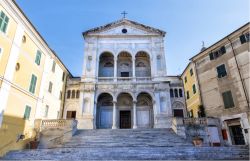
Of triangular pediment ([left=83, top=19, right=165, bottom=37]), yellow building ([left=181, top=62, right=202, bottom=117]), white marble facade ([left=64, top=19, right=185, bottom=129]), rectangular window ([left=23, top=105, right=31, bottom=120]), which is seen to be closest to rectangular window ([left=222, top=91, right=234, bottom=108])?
yellow building ([left=181, top=62, right=202, bottom=117])

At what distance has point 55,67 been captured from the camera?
73.1ft

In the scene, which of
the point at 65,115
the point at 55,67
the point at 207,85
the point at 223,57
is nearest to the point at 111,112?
the point at 65,115

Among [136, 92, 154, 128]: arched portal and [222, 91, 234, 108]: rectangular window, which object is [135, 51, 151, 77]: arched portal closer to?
[136, 92, 154, 128]: arched portal

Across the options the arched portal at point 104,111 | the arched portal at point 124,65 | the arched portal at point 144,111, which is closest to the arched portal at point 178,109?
the arched portal at point 144,111

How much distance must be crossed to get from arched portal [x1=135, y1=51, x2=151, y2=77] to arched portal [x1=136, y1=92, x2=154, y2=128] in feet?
11.3

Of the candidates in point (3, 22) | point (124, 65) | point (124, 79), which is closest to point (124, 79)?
point (124, 79)

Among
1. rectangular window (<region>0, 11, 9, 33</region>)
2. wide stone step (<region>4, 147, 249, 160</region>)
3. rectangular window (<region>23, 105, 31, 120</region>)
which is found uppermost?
rectangular window (<region>0, 11, 9, 33</region>)

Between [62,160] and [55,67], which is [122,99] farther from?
[62,160]

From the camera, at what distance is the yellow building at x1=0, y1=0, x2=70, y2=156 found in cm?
1330

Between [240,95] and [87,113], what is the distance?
644 inches

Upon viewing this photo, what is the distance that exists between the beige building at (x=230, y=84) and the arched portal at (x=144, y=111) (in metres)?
6.87

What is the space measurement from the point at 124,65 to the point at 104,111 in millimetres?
7625

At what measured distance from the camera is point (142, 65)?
2742 cm

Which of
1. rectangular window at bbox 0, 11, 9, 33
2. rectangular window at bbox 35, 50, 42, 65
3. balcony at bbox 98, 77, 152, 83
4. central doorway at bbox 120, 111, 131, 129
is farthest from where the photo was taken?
balcony at bbox 98, 77, 152, 83
